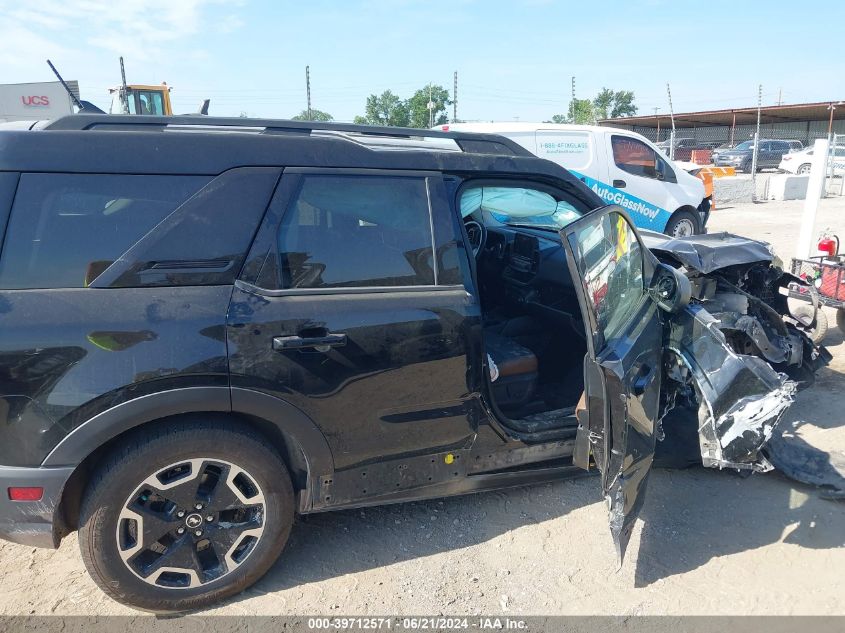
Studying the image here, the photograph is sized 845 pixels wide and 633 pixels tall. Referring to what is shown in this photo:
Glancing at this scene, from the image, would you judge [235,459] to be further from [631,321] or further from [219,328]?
[631,321]

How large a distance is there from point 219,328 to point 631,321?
1.79 metres

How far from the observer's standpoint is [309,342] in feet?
7.87

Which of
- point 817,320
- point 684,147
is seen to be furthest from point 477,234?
point 684,147

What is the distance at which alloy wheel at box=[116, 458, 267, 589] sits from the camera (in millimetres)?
2373

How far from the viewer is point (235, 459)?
242 cm

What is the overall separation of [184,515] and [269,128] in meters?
1.66

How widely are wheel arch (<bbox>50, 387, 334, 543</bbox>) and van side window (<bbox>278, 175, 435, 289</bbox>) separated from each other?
498mm

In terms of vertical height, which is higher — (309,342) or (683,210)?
(309,342)

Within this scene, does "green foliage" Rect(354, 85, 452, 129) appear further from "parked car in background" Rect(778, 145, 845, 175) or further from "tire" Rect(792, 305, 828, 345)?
"tire" Rect(792, 305, 828, 345)

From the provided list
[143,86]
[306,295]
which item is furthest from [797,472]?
[143,86]

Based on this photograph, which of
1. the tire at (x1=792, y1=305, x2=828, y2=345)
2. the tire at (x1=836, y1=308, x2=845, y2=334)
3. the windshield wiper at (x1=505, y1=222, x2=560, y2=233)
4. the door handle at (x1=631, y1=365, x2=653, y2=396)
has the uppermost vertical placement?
the windshield wiper at (x1=505, y1=222, x2=560, y2=233)

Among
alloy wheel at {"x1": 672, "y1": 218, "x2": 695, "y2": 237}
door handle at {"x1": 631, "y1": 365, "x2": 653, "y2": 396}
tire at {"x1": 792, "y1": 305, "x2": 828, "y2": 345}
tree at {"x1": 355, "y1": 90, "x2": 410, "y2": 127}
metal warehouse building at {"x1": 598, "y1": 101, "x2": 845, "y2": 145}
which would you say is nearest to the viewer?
door handle at {"x1": 631, "y1": 365, "x2": 653, "y2": 396}

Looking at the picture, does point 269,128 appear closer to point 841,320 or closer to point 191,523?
point 191,523

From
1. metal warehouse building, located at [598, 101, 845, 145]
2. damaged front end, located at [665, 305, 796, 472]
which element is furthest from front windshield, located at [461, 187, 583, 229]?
metal warehouse building, located at [598, 101, 845, 145]
